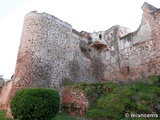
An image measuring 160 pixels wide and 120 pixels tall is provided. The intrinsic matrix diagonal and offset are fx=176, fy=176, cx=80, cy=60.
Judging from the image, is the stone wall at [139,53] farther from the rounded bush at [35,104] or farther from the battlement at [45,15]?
the rounded bush at [35,104]

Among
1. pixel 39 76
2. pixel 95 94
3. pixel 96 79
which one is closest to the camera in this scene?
pixel 95 94

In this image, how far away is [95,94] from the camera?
11.5 m

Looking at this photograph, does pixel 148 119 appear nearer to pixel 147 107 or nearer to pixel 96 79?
pixel 147 107

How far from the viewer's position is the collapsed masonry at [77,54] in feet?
43.3

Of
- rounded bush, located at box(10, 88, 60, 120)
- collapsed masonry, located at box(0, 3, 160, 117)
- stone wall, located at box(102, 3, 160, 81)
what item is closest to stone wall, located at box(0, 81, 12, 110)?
collapsed masonry, located at box(0, 3, 160, 117)

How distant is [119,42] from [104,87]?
7.55 metres

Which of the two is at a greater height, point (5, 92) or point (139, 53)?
point (139, 53)

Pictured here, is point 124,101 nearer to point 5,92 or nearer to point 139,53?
point 139,53

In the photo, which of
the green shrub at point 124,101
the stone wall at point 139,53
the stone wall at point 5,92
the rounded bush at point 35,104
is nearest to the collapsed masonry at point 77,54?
the stone wall at point 139,53

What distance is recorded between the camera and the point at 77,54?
661 inches

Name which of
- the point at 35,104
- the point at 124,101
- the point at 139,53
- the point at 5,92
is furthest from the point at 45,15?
the point at 5,92

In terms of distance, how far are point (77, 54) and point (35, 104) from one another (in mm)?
9393

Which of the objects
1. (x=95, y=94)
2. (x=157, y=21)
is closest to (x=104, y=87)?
(x=95, y=94)

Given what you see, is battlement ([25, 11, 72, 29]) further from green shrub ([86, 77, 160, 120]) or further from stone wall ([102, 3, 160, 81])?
green shrub ([86, 77, 160, 120])
